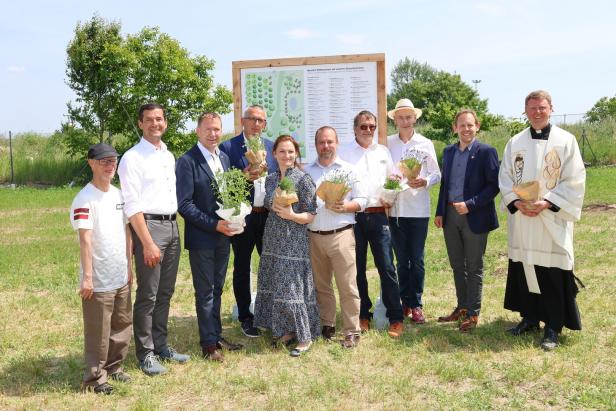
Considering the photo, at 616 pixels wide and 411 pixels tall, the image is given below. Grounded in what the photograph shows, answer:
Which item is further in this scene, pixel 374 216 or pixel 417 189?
pixel 417 189

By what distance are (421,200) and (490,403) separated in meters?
2.39

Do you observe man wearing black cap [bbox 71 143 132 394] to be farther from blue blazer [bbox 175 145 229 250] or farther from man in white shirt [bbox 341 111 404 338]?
→ man in white shirt [bbox 341 111 404 338]

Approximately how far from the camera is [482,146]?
6027mm

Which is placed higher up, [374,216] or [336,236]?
[374,216]

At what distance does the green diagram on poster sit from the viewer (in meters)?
6.73

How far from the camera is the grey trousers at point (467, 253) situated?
606 cm

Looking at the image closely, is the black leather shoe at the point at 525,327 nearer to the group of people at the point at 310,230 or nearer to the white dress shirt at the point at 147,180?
the group of people at the point at 310,230

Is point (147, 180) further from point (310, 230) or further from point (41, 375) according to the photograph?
point (41, 375)

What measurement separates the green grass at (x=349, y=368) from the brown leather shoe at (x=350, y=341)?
3.1 inches

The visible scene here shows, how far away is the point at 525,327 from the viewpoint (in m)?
6.02

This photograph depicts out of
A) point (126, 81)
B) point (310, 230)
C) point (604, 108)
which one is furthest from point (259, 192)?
point (604, 108)

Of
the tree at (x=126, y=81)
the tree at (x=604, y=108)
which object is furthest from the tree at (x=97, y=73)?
the tree at (x=604, y=108)

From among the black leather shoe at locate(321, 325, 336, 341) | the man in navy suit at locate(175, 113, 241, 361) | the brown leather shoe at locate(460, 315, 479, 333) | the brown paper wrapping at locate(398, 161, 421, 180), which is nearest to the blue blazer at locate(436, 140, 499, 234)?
the brown paper wrapping at locate(398, 161, 421, 180)

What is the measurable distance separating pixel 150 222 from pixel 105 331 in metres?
0.93
